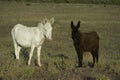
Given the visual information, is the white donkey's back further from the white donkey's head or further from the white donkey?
the white donkey's head

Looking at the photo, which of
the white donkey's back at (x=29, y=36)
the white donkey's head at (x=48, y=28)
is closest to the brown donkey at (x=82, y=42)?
the white donkey's head at (x=48, y=28)

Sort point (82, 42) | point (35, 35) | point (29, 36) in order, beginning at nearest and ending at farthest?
point (82, 42), point (35, 35), point (29, 36)

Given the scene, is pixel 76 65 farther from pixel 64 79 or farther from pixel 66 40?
pixel 66 40

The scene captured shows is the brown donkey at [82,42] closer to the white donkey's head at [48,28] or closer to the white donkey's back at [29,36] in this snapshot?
the white donkey's head at [48,28]

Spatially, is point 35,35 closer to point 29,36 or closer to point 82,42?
point 29,36

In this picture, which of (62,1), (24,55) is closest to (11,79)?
(24,55)

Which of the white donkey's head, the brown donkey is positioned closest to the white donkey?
the white donkey's head

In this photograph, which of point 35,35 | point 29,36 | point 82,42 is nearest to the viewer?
point 82,42

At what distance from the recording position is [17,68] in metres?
11.5

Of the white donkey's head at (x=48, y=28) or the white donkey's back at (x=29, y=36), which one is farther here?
the white donkey's back at (x=29, y=36)

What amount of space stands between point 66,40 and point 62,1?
58.3 m

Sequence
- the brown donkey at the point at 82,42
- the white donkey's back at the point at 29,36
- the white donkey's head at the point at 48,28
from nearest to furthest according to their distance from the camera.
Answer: the brown donkey at the point at 82,42
the white donkey's head at the point at 48,28
the white donkey's back at the point at 29,36

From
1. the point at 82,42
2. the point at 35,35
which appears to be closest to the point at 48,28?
the point at 35,35

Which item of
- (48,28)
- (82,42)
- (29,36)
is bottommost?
(82,42)
